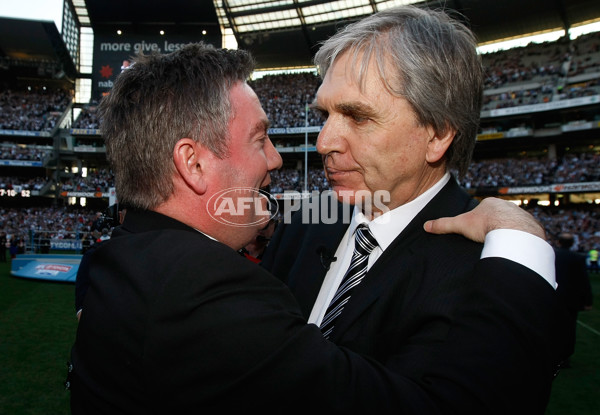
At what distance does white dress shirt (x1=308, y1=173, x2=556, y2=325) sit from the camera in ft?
4.29

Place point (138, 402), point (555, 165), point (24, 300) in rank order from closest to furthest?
point (138, 402) < point (24, 300) < point (555, 165)

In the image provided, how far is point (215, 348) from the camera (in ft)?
3.45

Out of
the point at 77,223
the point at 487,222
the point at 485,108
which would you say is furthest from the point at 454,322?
the point at 77,223

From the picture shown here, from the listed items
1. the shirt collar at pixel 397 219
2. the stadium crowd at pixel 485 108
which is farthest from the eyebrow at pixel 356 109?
the stadium crowd at pixel 485 108

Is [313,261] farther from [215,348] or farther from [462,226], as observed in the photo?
[215,348]

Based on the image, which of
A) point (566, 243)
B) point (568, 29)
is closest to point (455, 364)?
point (566, 243)

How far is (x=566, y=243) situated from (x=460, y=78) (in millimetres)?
8599

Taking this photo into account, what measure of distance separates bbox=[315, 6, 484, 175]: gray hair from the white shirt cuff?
64 cm

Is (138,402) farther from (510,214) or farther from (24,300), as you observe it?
(24,300)

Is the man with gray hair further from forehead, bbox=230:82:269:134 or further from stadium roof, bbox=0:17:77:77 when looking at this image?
stadium roof, bbox=0:17:77:77

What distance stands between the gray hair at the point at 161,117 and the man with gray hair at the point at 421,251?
0.52 metres

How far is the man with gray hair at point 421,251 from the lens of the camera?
112 centimetres

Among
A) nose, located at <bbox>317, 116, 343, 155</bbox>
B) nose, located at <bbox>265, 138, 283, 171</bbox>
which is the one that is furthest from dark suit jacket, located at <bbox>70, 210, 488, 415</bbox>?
nose, located at <bbox>317, 116, 343, 155</bbox>

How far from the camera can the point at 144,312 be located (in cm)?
112
